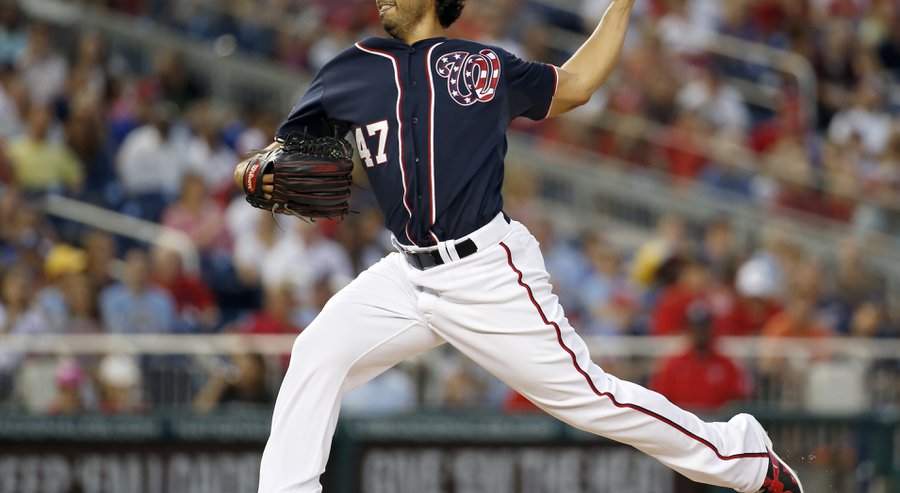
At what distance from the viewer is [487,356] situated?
5.07 metres

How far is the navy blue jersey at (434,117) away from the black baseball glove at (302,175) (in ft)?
0.39

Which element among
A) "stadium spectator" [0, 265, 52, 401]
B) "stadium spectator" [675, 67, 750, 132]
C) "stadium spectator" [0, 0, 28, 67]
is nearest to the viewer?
"stadium spectator" [0, 265, 52, 401]

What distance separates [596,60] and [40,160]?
6990 mm

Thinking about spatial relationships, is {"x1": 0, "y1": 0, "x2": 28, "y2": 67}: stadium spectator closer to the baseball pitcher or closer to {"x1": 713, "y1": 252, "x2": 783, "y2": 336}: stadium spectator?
{"x1": 713, "y1": 252, "x2": 783, "y2": 336}: stadium spectator

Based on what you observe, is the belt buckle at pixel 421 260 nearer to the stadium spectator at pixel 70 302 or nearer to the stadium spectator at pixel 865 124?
the stadium spectator at pixel 70 302

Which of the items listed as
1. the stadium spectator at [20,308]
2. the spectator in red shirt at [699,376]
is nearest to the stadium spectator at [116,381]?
the stadium spectator at [20,308]

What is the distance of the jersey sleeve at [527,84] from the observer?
200 inches

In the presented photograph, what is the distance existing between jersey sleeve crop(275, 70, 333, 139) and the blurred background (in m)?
0.49

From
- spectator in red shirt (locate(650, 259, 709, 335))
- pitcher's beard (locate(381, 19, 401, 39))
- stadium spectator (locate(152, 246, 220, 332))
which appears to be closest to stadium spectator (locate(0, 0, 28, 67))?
stadium spectator (locate(152, 246, 220, 332))

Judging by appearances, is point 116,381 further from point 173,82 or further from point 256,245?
point 173,82

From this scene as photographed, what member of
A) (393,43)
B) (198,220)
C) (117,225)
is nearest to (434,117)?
(393,43)

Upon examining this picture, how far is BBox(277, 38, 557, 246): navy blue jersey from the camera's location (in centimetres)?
500

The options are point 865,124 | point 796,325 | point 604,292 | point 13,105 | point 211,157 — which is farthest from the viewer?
point 865,124

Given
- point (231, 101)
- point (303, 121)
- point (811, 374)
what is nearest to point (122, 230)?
point (231, 101)
